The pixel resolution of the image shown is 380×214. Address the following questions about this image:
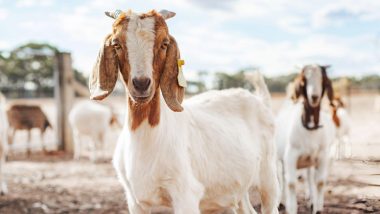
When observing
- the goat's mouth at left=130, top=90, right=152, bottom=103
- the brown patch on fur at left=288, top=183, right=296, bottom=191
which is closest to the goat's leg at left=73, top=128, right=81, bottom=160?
the brown patch on fur at left=288, top=183, right=296, bottom=191

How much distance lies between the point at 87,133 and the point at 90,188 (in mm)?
4411

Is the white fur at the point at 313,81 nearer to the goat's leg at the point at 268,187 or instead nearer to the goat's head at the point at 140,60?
the goat's leg at the point at 268,187

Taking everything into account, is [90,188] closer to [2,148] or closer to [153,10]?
[2,148]

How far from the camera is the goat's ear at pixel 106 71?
9.77 ft

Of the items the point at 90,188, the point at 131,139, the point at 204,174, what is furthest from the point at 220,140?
the point at 90,188

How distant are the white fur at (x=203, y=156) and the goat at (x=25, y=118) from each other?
855 centimetres

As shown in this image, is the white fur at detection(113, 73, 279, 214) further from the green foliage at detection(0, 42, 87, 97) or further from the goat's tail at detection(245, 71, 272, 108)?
the green foliage at detection(0, 42, 87, 97)

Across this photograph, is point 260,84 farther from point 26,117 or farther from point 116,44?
point 26,117

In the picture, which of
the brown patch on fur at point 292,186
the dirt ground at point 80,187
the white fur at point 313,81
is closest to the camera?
the brown patch on fur at point 292,186

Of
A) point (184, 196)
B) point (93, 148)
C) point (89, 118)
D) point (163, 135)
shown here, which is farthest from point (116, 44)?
point (89, 118)

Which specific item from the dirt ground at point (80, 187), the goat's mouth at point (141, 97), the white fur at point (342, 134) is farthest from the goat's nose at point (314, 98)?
the white fur at point (342, 134)

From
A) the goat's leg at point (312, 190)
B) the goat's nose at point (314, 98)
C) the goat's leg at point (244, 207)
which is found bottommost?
the goat's leg at point (312, 190)

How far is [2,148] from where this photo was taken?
7266mm

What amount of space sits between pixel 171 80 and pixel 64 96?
406 inches
